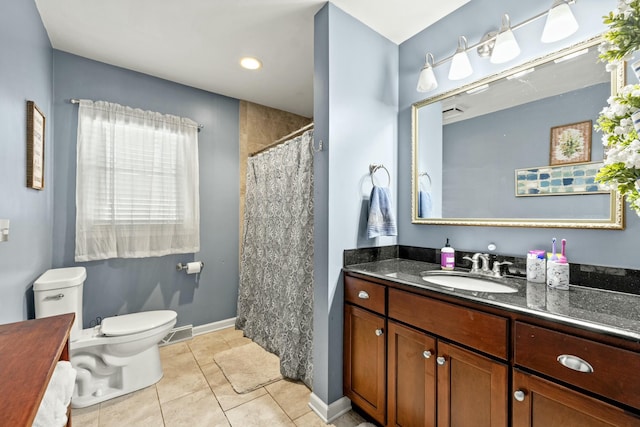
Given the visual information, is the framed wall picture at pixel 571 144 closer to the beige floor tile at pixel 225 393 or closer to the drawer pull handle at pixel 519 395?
the drawer pull handle at pixel 519 395

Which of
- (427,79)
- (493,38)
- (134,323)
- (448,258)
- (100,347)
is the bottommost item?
(100,347)

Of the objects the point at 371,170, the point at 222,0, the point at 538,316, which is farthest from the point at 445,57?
the point at 538,316

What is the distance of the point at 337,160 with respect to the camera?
1.64 meters

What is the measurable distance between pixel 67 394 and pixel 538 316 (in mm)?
1473

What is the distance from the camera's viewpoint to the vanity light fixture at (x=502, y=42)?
3.99 ft

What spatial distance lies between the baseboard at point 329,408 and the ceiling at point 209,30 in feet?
7.72

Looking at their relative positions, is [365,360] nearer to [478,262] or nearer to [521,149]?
[478,262]

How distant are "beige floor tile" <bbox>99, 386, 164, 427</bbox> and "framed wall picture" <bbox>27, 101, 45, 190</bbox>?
140cm

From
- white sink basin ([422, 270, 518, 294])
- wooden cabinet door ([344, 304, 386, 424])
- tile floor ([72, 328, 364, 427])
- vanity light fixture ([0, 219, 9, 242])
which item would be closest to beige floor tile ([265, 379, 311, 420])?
tile floor ([72, 328, 364, 427])

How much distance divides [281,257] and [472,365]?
149 cm

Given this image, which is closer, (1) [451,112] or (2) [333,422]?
(2) [333,422]

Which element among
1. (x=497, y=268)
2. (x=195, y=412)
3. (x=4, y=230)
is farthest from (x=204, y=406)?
(x=497, y=268)

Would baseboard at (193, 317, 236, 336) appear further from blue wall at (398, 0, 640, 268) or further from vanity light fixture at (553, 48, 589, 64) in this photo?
vanity light fixture at (553, 48, 589, 64)

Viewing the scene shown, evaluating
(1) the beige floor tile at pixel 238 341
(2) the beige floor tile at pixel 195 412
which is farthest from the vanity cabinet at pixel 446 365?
(1) the beige floor tile at pixel 238 341
